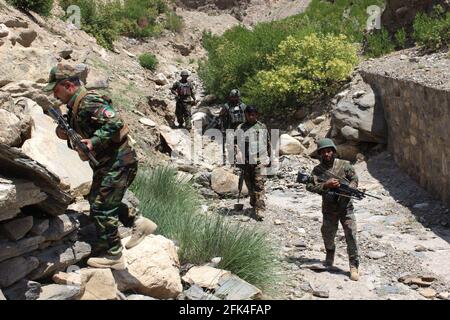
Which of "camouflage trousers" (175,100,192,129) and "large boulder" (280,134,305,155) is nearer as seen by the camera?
"large boulder" (280,134,305,155)

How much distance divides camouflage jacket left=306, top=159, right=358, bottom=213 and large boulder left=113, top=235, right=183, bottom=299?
63.1 inches

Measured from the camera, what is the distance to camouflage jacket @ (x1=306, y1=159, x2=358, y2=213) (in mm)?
4914

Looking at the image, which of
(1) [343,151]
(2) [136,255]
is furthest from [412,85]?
(2) [136,255]

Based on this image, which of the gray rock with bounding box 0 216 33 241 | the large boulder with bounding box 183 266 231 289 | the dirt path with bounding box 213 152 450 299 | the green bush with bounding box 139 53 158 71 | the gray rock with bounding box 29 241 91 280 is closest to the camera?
the gray rock with bounding box 0 216 33 241

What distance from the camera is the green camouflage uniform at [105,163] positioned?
12.1ft

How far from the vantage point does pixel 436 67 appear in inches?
351

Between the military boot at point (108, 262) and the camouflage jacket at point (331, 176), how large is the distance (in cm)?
198

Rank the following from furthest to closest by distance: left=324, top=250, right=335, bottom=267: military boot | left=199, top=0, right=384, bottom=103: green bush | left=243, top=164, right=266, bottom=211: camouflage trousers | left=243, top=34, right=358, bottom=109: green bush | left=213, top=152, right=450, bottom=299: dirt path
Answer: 1. left=199, top=0, right=384, bottom=103: green bush
2. left=243, top=34, right=358, bottom=109: green bush
3. left=243, top=164, right=266, bottom=211: camouflage trousers
4. left=324, top=250, right=335, bottom=267: military boot
5. left=213, top=152, right=450, bottom=299: dirt path

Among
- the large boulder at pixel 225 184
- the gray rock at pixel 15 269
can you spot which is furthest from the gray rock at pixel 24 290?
the large boulder at pixel 225 184

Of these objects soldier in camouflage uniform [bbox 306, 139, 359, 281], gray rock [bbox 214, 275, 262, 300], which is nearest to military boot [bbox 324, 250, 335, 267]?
soldier in camouflage uniform [bbox 306, 139, 359, 281]

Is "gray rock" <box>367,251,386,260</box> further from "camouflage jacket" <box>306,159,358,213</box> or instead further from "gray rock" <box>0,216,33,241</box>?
"gray rock" <box>0,216,33,241</box>

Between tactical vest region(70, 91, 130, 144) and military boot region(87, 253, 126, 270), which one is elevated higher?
tactical vest region(70, 91, 130, 144)

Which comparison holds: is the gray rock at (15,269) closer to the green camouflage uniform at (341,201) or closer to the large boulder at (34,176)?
the large boulder at (34,176)

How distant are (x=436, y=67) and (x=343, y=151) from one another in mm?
2292
